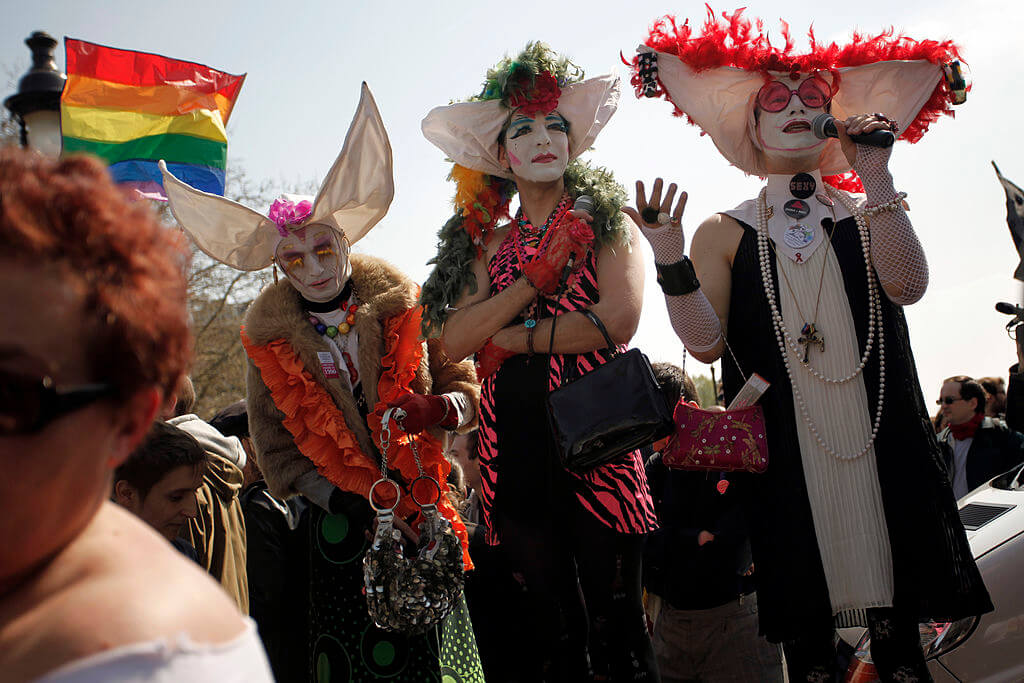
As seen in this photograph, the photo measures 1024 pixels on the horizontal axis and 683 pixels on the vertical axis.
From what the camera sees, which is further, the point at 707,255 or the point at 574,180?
the point at 574,180

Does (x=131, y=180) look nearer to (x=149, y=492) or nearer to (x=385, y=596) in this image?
(x=149, y=492)

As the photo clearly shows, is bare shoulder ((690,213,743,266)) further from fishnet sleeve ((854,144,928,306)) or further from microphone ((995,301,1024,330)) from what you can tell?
microphone ((995,301,1024,330))

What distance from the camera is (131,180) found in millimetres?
6078

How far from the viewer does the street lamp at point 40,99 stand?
619 cm

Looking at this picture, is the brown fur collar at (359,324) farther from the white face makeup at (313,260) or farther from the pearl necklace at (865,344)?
the pearl necklace at (865,344)

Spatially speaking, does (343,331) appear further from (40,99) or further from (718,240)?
(40,99)

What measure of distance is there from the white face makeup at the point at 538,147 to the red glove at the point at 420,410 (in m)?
0.89

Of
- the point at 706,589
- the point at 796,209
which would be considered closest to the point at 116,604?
the point at 796,209

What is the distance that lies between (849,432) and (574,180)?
1.33 metres

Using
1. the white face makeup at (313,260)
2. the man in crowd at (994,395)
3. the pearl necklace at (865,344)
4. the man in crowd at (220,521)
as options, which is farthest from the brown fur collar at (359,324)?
the man in crowd at (994,395)

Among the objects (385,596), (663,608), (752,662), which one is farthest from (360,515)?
(752,662)

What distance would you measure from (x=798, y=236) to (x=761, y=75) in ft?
1.95

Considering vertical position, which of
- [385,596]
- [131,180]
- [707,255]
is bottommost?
[385,596]

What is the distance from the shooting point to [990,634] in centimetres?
304
